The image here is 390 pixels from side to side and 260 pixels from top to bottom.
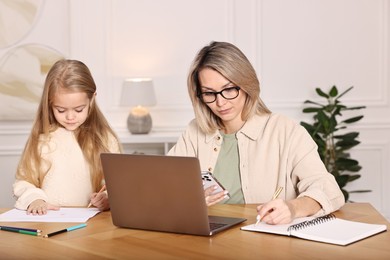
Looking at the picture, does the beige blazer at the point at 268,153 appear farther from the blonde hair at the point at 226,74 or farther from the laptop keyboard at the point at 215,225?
the laptop keyboard at the point at 215,225

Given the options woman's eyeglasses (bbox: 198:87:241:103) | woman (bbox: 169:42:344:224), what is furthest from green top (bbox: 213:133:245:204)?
woman's eyeglasses (bbox: 198:87:241:103)

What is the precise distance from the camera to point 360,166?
5.62 meters

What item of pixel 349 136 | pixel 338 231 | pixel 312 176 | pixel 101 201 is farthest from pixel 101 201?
pixel 349 136

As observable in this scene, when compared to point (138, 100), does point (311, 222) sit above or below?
below

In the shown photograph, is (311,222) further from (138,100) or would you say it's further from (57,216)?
(138,100)

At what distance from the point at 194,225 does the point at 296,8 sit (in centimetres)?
359

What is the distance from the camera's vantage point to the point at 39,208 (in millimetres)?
2857

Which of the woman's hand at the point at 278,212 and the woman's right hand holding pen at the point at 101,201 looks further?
the woman's right hand holding pen at the point at 101,201

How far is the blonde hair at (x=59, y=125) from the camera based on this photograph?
3.23m

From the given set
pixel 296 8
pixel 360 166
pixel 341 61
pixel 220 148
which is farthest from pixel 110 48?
pixel 220 148

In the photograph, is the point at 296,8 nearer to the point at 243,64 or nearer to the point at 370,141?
the point at 370,141

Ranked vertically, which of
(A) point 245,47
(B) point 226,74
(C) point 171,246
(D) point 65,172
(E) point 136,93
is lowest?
(C) point 171,246

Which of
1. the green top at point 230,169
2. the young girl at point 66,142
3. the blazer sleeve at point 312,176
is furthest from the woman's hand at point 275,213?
the young girl at point 66,142

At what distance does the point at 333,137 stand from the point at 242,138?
244 centimetres
